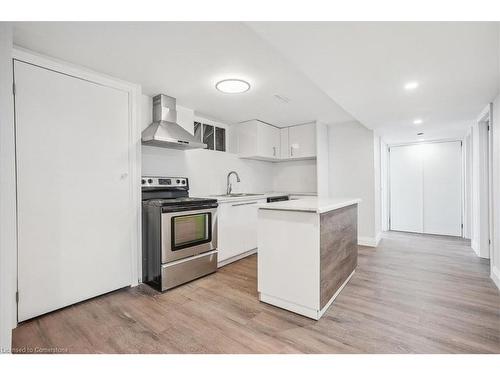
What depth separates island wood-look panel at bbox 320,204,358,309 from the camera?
1888 millimetres

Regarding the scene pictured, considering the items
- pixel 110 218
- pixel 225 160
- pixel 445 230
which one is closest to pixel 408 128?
pixel 445 230

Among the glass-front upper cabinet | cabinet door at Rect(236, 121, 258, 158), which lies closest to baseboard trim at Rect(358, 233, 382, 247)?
cabinet door at Rect(236, 121, 258, 158)

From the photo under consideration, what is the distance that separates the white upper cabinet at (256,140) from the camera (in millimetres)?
3980

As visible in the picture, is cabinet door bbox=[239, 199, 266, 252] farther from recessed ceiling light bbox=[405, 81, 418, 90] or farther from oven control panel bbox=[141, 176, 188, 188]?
recessed ceiling light bbox=[405, 81, 418, 90]

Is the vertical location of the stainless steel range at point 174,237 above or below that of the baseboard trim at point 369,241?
above

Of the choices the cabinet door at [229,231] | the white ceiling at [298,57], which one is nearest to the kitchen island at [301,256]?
the cabinet door at [229,231]

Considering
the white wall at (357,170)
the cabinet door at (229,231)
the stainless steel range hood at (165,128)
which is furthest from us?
the white wall at (357,170)

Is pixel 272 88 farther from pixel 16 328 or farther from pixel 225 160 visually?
pixel 16 328

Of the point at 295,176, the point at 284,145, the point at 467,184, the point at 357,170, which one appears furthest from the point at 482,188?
the point at 284,145

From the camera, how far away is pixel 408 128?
4.06 metres

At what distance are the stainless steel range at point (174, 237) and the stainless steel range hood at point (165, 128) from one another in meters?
0.50

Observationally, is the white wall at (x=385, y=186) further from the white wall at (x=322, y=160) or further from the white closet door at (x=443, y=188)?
the white wall at (x=322, y=160)

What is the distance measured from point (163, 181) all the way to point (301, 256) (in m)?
1.94
